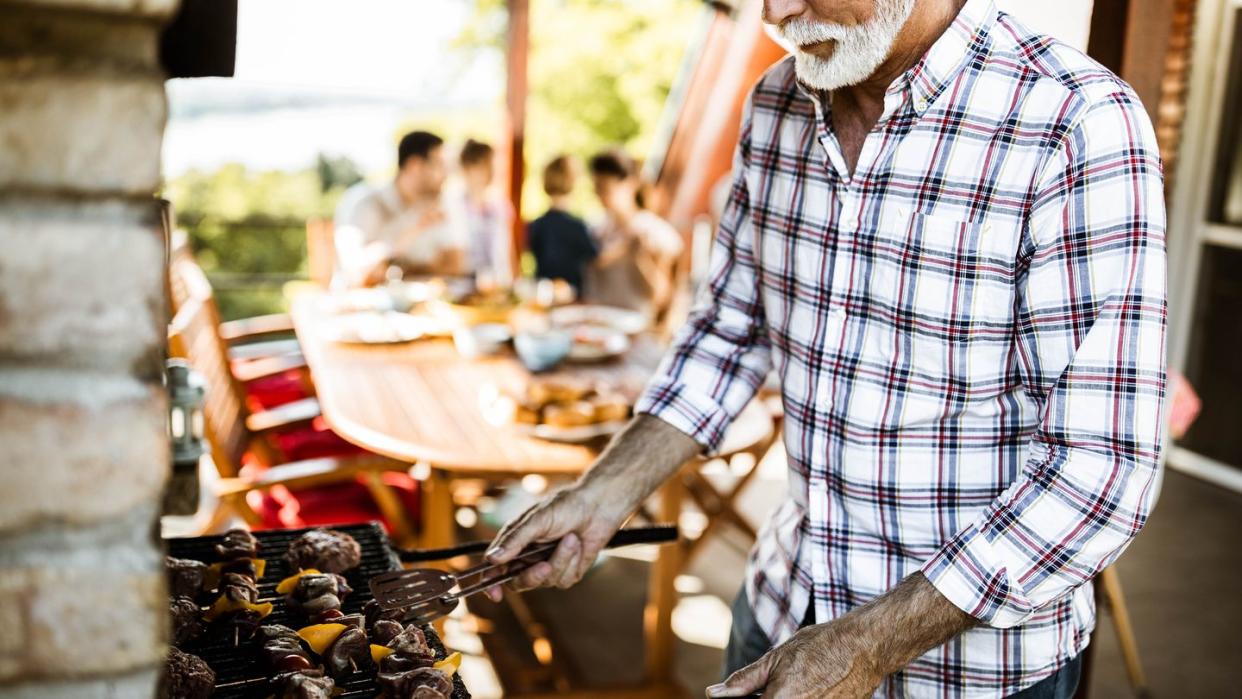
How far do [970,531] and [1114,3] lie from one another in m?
1.01

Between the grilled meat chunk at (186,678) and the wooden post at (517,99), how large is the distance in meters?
6.49

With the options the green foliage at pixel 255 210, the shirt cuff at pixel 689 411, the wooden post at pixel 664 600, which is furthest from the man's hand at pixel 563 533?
the green foliage at pixel 255 210

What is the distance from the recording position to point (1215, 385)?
238 inches

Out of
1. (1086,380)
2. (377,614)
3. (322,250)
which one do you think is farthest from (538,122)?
(1086,380)

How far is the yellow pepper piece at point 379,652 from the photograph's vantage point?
134 centimetres

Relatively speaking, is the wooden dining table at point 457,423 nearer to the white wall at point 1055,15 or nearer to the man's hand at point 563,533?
the man's hand at point 563,533

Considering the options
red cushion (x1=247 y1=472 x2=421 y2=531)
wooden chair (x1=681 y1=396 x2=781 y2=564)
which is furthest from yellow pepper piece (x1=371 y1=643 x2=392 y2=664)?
wooden chair (x1=681 y1=396 x2=781 y2=564)

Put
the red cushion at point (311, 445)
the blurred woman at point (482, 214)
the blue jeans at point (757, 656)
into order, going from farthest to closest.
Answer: the blurred woman at point (482, 214), the red cushion at point (311, 445), the blue jeans at point (757, 656)

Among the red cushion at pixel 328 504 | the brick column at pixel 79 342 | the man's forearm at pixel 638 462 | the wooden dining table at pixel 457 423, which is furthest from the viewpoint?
the red cushion at pixel 328 504

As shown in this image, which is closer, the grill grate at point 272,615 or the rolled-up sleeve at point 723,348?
the grill grate at point 272,615

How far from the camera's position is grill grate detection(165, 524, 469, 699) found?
51.3 inches

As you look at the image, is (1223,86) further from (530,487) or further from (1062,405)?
(1062,405)

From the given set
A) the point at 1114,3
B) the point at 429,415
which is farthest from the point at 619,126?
the point at 1114,3

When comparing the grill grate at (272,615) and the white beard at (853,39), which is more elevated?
the white beard at (853,39)
